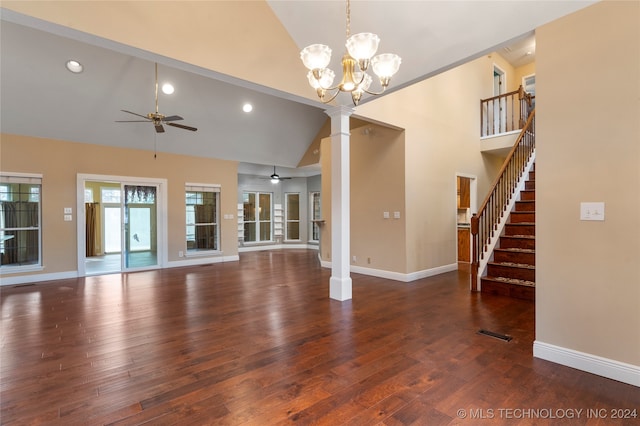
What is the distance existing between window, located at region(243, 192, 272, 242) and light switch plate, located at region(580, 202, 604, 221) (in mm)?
9642

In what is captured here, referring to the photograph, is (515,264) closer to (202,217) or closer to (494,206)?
(494,206)

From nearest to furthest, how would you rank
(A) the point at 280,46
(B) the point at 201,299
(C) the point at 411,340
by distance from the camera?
(C) the point at 411,340
(A) the point at 280,46
(B) the point at 201,299

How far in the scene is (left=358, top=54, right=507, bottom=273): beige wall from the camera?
5520 mm

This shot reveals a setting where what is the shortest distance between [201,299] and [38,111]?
4.51 metres

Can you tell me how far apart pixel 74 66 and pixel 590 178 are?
6.78 meters

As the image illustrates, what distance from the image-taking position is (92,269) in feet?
23.4

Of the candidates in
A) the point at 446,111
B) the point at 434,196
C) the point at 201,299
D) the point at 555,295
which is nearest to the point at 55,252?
the point at 201,299

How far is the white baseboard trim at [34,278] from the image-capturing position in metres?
Answer: 5.66

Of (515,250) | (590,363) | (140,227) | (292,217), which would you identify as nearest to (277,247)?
(292,217)

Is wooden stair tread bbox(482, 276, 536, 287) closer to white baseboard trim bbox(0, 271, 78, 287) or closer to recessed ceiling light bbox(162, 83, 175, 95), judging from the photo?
recessed ceiling light bbox(162, 83, 175, 95)

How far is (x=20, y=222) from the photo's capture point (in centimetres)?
593

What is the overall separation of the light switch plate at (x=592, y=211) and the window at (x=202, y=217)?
7596 millimetres

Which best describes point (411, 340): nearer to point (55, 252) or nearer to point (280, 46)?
point (280, 46)

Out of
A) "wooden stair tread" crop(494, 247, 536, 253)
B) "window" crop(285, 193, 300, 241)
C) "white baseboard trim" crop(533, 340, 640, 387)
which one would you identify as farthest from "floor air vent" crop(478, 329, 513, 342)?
"window" crop(285, 193, 300, 241)
